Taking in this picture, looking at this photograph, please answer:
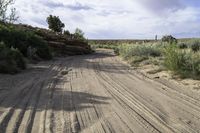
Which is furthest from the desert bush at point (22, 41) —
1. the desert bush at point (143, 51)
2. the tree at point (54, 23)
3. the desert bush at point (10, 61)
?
the tree at point (54, 23)

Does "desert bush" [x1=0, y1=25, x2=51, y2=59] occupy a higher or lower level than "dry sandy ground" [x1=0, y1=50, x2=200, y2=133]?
higher

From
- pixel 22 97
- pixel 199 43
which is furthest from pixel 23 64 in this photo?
pixel 199 43

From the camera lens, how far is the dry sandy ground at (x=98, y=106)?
959cm

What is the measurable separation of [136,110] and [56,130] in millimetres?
2824

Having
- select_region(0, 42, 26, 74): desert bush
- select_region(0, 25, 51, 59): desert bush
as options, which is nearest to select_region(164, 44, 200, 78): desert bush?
select_region(0, 42, 26, 74): desert bush

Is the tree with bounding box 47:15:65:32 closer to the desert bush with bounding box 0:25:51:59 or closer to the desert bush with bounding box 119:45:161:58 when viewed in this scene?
the desert bush with bounding box 0:25:51:59

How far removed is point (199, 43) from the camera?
3712cm

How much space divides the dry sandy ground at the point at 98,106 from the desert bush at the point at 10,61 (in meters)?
3.70

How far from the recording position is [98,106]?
1185cm

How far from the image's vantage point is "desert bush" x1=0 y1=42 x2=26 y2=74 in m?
21.9

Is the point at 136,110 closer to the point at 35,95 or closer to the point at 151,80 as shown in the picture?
the point at 35,95

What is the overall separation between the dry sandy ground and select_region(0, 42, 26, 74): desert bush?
12.2 feet

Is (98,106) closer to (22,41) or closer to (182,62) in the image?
(182,62)

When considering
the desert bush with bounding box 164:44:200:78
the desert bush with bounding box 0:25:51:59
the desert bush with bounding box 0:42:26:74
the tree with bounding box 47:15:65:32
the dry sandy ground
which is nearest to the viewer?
the dry sandy ground
